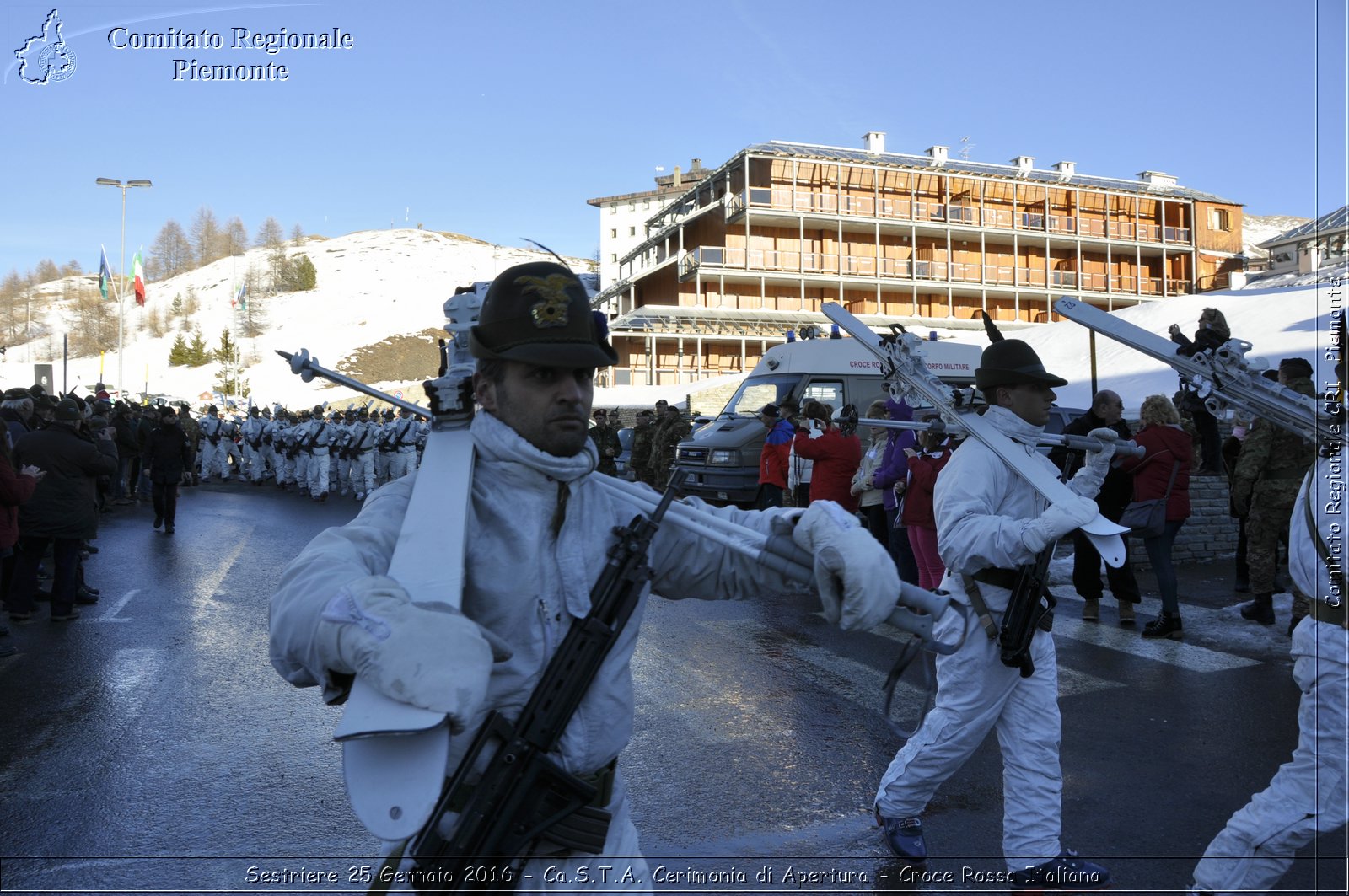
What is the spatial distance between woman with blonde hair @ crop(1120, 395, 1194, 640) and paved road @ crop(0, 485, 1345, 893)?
703 mm

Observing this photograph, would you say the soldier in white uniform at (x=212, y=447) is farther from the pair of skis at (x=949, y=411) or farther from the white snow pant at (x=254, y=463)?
the pair of skis at (x=949, y=411)

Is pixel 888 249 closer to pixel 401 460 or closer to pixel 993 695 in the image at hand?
pixel 401 460

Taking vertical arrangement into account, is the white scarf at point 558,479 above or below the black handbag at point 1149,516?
above

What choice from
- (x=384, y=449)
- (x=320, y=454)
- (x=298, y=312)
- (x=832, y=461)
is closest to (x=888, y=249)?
(x=384, y=449)

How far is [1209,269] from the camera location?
58062mm

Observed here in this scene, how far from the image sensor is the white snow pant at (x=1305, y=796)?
3162 mm

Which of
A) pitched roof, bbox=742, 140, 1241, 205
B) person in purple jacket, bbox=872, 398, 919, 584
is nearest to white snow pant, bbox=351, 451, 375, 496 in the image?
person in purple jacket, bbox=872, 398, 919, 584

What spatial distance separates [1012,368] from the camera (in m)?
4.31

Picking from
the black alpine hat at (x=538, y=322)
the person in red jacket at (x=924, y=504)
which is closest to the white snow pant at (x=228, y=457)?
the person in red jacket at (x=924, y=504)

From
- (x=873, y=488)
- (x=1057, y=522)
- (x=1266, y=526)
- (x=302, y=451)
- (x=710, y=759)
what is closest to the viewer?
(x=1057, y=522)

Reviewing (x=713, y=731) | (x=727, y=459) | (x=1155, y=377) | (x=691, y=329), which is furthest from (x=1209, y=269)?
(x=713, y=731)

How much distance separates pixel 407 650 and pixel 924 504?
763cm

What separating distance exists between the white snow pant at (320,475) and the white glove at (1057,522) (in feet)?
67.0

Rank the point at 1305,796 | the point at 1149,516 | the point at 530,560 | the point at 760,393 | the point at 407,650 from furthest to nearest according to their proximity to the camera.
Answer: the point at 760,393 < the point at 1149,516 < the point at 1305,796 < the point at 530,560 < the point at 407,650
